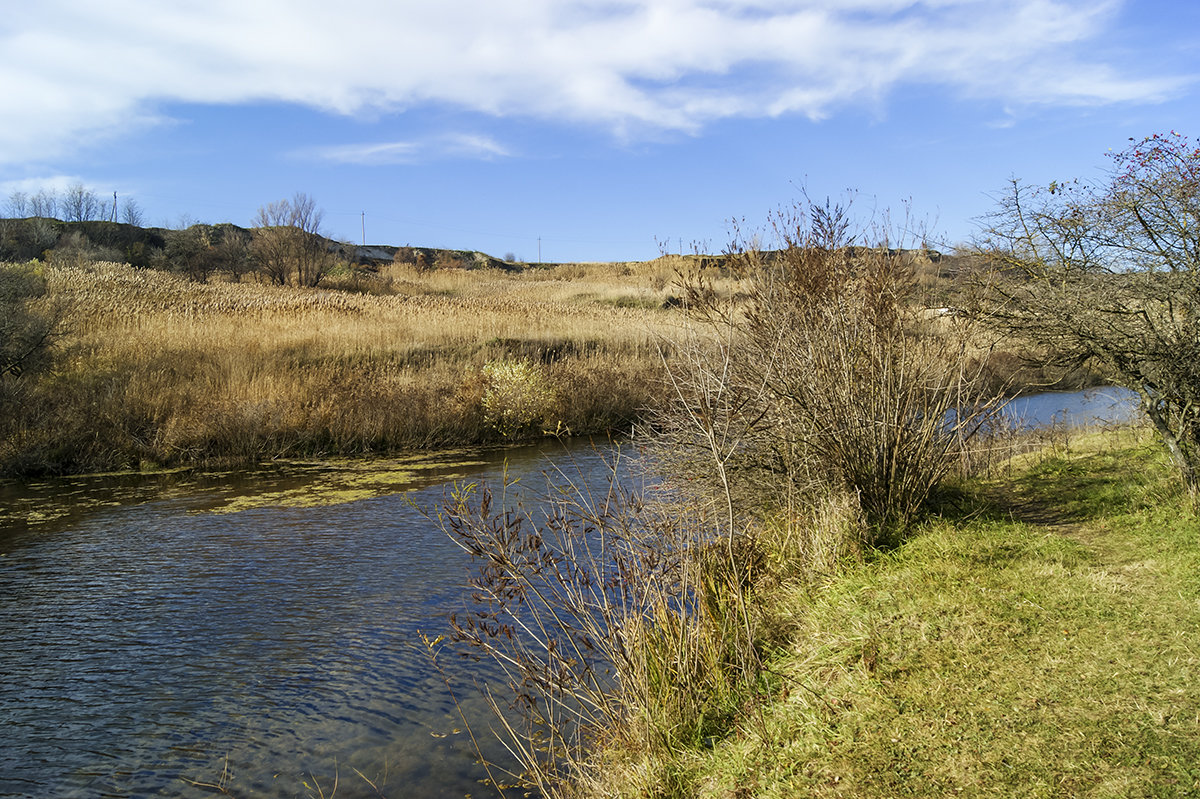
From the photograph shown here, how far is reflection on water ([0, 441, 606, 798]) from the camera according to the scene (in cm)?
475

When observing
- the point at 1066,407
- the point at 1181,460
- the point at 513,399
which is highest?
the point at 1181,460

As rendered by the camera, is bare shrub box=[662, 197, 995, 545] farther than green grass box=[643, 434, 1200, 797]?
Yes

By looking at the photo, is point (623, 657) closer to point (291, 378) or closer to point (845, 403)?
point (845, 403)

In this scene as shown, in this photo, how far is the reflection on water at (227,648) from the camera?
4.75 metres

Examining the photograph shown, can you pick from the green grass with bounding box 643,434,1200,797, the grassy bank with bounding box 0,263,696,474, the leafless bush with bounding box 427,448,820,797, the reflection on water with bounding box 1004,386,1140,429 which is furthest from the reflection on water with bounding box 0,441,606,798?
the reflection on water with bounding box 1004,386,1140,429

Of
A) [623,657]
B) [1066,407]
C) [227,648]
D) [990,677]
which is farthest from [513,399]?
[990,677]

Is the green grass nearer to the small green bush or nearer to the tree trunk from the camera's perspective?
the tree trunk

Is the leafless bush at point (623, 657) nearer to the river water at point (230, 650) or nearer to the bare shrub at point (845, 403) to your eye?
the river water at point (230, 650)

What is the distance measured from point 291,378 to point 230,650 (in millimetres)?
10583

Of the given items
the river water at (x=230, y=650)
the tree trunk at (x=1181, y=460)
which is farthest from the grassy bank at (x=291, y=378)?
the tree trunk at (x=1181, y=460)

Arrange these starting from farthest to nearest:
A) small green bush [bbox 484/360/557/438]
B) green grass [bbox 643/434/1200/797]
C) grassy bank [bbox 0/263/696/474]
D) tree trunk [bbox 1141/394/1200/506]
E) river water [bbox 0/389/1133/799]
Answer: small green bush [bbox 484/360/557/438] < grassy bank [bbox 0/263/696/474] < tree trunk [bbox 1141/394/1200/506] < river water [bbox 0/389/1133/799] < green grass [bbox 643/434/1200/797]

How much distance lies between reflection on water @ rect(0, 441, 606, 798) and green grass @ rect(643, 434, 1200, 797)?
194 cm

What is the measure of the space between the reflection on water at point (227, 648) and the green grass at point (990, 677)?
1.94m

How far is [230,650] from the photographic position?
637 centimetres
